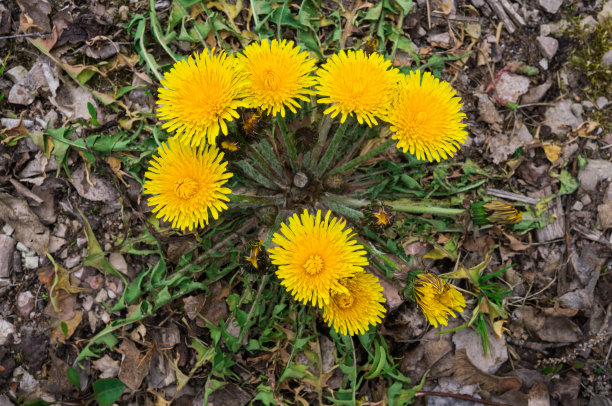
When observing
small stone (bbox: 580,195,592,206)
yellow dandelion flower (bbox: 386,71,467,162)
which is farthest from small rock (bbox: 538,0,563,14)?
yellow dandelion flower (bbox: 386,71,467,162)

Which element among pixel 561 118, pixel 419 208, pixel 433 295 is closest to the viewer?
pixel 433 295

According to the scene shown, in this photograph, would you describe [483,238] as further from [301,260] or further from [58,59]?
[58,59]

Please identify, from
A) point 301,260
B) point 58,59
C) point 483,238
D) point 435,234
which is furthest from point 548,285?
point 58,59

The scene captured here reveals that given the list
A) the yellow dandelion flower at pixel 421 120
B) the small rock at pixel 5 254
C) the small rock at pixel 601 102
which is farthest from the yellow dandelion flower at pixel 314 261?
the small rock at pixel 601 102

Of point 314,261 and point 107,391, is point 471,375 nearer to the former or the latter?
point 314,261

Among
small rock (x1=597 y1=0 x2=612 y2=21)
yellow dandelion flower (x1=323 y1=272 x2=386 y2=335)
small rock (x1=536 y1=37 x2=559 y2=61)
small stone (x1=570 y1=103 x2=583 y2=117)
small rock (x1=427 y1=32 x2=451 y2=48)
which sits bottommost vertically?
yellow dandelion flower (x1=323 y1=272 x2=386 y2=335)

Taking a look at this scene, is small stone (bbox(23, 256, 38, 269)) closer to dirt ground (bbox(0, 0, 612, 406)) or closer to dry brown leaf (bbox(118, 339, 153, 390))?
dirt ground (bbox(0, 0, 612, 406))

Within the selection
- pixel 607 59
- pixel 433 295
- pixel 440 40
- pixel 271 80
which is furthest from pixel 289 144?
pixel 607 59
